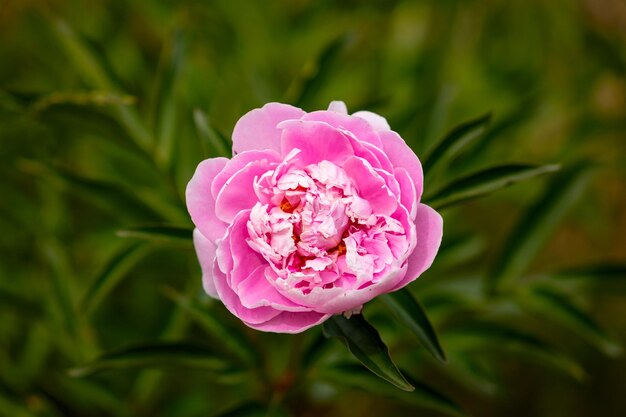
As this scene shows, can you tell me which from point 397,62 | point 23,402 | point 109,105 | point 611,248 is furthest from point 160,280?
point 611,248

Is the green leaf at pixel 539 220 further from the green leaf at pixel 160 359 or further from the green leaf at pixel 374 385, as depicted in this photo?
the green leaf at pixel 160 359

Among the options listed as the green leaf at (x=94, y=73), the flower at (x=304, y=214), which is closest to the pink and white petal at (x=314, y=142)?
the flower at (x=304, y=214)

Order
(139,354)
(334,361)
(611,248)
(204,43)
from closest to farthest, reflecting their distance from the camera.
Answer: (139,354)
(334,361)
(204,43)
(611,248)

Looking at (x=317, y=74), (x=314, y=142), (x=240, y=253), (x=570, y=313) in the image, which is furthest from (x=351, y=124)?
(x=570, y=313)

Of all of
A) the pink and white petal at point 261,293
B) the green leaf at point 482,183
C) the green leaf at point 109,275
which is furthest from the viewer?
the green leaf at point 109,275

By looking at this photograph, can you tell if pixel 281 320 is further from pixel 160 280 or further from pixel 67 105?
pixel 160 280

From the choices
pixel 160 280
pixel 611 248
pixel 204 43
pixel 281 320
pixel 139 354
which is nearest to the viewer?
pixel 281 320
